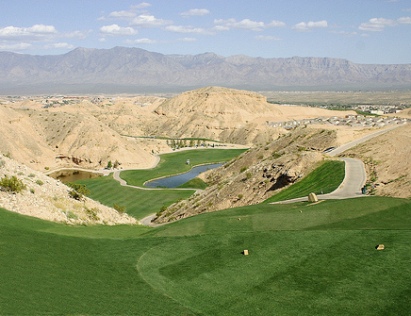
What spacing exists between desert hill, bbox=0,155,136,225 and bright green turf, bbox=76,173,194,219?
18869 millimetres

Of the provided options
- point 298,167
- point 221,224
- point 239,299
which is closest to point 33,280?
point 239,299

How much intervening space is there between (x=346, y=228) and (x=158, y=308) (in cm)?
1113

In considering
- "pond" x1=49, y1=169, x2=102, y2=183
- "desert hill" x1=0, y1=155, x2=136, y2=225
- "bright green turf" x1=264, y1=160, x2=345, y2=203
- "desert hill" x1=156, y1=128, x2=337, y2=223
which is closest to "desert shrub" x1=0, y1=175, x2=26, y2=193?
"desert hill" x1=0, y1=155, x2=136, y2=225

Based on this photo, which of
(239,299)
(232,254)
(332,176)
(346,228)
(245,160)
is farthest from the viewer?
(245,160)

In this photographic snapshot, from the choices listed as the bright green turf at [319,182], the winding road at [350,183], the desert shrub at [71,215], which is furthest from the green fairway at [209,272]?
the bright green turf at [319,182]

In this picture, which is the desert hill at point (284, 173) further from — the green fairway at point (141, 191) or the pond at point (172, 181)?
the pond at point (172, 181)

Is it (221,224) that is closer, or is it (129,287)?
(129,287)

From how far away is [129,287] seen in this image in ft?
49.8

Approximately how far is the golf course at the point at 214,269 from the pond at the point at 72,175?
2319 inches

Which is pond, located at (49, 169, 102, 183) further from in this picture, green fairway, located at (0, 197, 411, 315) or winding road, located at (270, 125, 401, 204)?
green fairway, located at (0, 197, 411, 315)

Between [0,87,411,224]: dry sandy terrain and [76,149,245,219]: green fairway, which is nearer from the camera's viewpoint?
[0,87,411,224]: dry sandy terrain

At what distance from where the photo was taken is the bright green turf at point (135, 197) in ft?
176

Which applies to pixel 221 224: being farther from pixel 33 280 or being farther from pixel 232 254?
pixel 33 280

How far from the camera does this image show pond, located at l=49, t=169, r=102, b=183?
80.9 m
